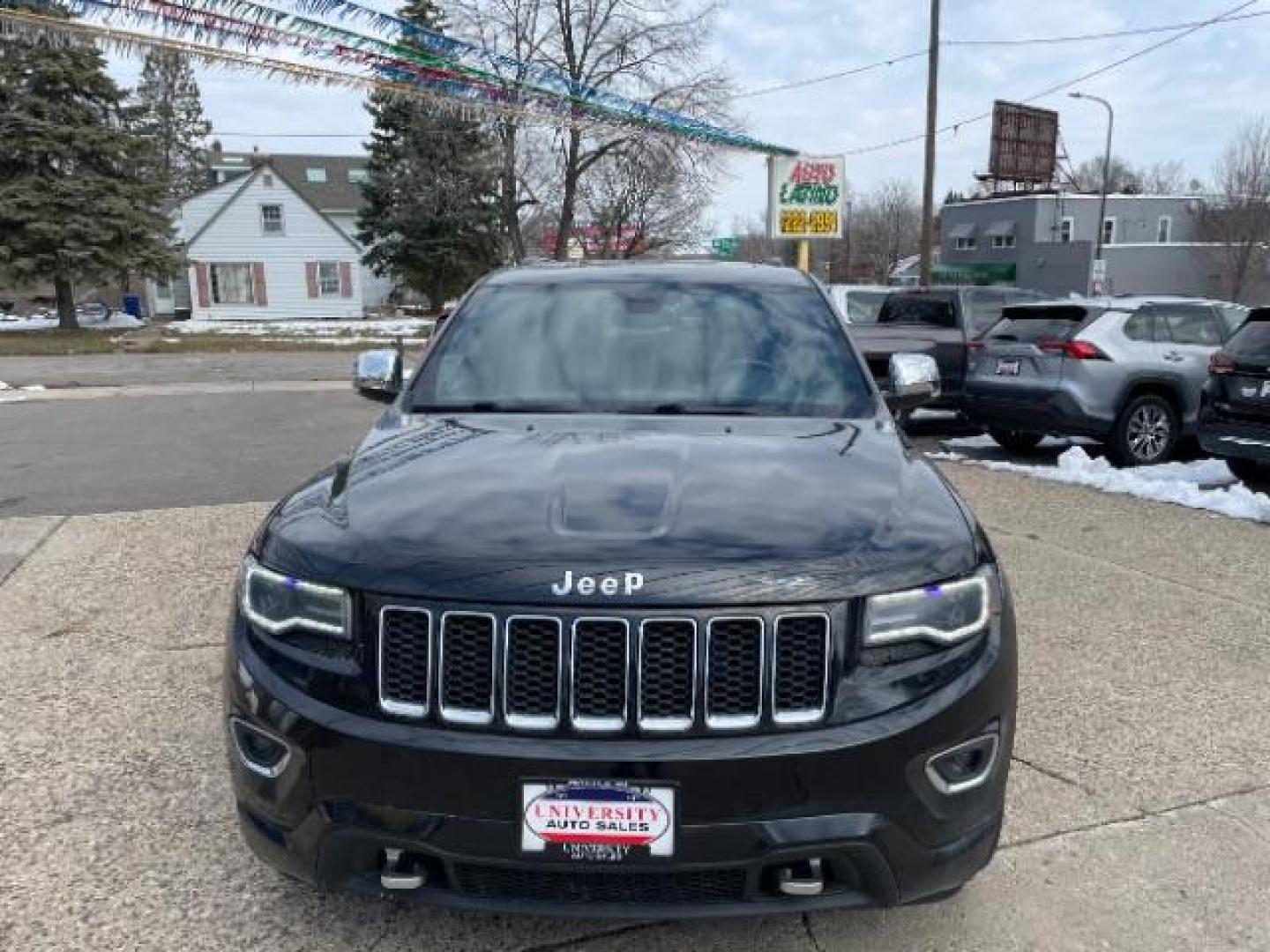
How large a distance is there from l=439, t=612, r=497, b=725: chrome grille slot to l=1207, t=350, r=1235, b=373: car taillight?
24.3 feet

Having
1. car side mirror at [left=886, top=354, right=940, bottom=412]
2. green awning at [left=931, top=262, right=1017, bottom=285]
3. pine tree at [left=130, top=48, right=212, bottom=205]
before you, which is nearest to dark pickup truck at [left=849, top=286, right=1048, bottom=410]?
car side mirror at [left=886, top=354, right=940, bottom=412]

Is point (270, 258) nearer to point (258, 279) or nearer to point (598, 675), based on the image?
point (258, 279)

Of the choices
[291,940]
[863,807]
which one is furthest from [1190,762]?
[291,940]

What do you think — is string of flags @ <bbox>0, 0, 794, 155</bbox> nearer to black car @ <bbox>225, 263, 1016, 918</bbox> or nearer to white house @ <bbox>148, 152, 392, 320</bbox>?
black car @ <bbox>225, 263, 1016, 918</bbox>

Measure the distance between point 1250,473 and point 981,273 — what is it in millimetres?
49115

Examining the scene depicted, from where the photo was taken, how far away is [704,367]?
3.49 m

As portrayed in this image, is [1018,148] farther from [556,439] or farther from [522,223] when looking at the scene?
[556,439]

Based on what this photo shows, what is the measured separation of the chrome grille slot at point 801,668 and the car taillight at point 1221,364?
22.8 ft

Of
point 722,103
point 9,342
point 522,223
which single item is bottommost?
point 9,342

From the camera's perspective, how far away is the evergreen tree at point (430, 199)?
121 ft

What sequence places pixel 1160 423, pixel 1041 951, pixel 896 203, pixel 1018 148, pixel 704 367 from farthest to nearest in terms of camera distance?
pixel 896 203 < pixel 1018 148 < pixel 1160 423 < pixel 704 367 < pixel 1041 951

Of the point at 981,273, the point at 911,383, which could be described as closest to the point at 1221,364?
the point at 911,383

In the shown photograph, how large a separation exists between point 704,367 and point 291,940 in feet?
6.97

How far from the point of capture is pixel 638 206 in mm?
40844
